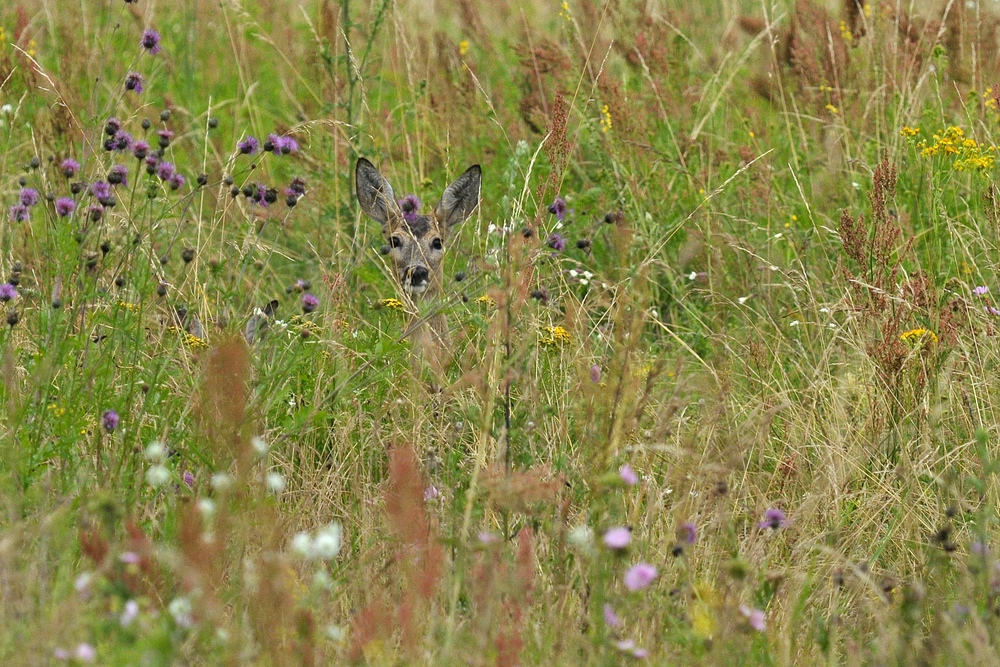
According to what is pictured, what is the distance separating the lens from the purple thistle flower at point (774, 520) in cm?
308

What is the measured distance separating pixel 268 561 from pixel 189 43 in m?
6.43

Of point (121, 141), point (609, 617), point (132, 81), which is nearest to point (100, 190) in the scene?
point (121, 141)

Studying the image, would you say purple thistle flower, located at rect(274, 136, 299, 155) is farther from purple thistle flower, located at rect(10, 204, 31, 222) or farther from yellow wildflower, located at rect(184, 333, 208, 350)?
purple thistle flower, located at rect(10, 204, 31, 222)

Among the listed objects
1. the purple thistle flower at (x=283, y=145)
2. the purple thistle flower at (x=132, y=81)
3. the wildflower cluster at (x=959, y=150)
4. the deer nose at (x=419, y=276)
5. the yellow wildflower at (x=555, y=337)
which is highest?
the purple thistle flower at (x=132, y=81)

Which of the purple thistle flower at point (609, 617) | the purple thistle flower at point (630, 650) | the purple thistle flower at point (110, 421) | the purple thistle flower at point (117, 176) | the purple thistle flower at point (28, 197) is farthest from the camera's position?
the purple thistle flower at point (28, 197)

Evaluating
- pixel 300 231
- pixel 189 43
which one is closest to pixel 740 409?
pixel 300 231

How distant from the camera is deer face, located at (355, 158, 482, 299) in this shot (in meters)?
5.45

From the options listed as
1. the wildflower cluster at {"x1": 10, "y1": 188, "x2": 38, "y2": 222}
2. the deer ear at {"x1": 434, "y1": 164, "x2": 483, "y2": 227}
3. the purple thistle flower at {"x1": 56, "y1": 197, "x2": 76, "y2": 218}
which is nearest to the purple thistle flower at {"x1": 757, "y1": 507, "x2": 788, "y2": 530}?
the purple thistle flower at {"x1": 56, "y1": 197, "x2": 76, "y2": 218}

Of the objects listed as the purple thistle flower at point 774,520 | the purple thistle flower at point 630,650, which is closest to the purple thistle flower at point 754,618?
the purple thistle flower at point 630,650

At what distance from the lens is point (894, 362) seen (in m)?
3.84

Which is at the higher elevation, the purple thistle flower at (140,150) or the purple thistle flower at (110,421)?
the purple thistle flower at (140,150)

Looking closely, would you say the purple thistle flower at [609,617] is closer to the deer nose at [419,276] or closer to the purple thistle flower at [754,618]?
the purple thistle flower at [754,618]

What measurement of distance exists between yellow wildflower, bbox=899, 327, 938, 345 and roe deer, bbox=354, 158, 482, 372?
6.17 feet

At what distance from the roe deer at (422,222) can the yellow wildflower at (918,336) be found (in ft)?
6.17
